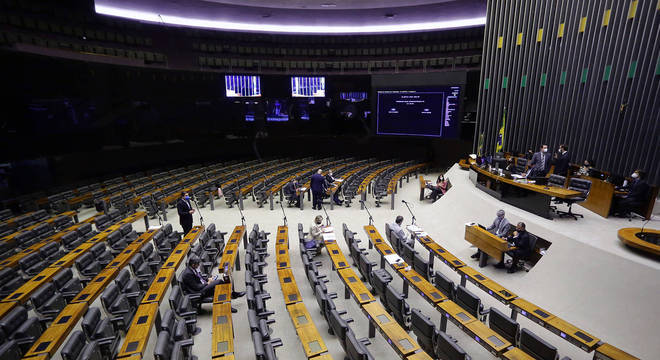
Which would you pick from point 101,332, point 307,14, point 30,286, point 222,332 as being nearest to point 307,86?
point 307,14

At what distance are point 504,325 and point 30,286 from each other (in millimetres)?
6916

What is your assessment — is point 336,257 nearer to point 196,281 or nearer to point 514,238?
point 196,281

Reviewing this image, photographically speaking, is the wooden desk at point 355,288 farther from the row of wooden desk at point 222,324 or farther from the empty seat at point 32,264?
the empty seat at point 32,264

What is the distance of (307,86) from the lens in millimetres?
17703

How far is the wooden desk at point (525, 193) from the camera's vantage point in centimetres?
660

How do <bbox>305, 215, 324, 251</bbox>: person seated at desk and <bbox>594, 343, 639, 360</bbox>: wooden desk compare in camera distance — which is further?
<bbox>305, 215, 324, 251</bbox>: person seated at desk

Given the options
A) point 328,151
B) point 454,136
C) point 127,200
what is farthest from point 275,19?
point 127,200

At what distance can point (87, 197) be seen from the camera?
10.3 meters

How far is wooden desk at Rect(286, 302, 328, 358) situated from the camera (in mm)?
3754

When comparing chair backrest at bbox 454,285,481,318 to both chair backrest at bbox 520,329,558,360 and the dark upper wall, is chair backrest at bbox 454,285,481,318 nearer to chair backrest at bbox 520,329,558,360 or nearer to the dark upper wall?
chair backrest at bbox 520,329,558,360

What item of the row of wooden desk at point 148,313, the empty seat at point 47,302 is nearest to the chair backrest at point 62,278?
the empty seat at point 47,302

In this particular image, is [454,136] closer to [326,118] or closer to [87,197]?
[326,118]

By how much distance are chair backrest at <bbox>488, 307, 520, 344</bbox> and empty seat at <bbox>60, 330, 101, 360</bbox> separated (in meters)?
A: 4.75

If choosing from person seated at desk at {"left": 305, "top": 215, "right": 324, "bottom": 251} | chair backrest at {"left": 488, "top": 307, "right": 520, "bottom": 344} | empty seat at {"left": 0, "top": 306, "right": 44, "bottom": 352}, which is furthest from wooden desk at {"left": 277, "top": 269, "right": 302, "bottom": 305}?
empty seat at {"left": 0, "top": 306, "right": 44, "bottom": 352}
